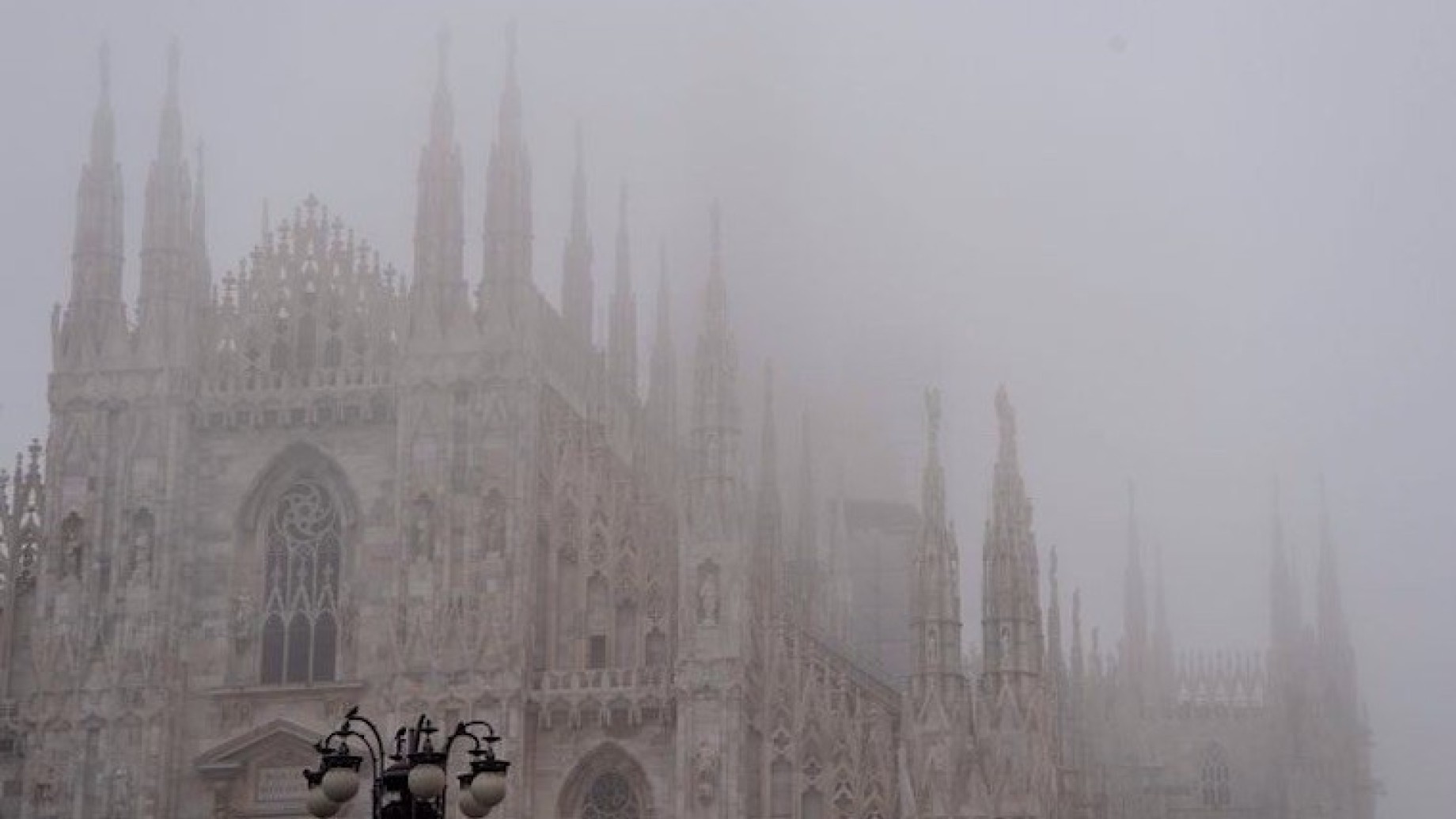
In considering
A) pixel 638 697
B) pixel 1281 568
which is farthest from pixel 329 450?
pixel 1281 568

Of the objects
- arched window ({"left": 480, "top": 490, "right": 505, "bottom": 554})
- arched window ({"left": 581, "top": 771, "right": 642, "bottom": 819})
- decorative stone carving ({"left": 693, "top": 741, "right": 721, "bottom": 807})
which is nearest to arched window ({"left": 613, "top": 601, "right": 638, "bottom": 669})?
arched window ({"left": 581, "top": 771, "right": 642, "bottom": 819})

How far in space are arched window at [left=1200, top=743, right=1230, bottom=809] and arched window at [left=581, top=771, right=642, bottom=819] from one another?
137 feet

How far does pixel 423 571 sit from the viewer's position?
4766 centimetres

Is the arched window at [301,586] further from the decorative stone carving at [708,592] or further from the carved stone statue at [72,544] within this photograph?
the decorative stone carving at [708,592]

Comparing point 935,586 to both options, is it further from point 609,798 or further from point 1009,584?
point 609,798

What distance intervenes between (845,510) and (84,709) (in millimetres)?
33708

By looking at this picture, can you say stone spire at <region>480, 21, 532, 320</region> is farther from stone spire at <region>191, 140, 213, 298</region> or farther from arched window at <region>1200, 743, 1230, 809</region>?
arched window at <region>1200, 743, 1230, 809</region>

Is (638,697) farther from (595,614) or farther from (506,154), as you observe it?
(506,154)

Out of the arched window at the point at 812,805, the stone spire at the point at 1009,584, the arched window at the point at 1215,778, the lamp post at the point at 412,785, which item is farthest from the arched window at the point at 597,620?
the arched window at the point at 1215,778

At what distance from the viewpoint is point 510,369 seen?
159ft

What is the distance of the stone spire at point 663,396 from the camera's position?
193 ft

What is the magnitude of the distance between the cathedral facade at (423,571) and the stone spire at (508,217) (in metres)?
0.08

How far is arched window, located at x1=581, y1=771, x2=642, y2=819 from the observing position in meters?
46.8

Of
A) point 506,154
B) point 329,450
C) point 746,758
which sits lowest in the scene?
point 746,758
